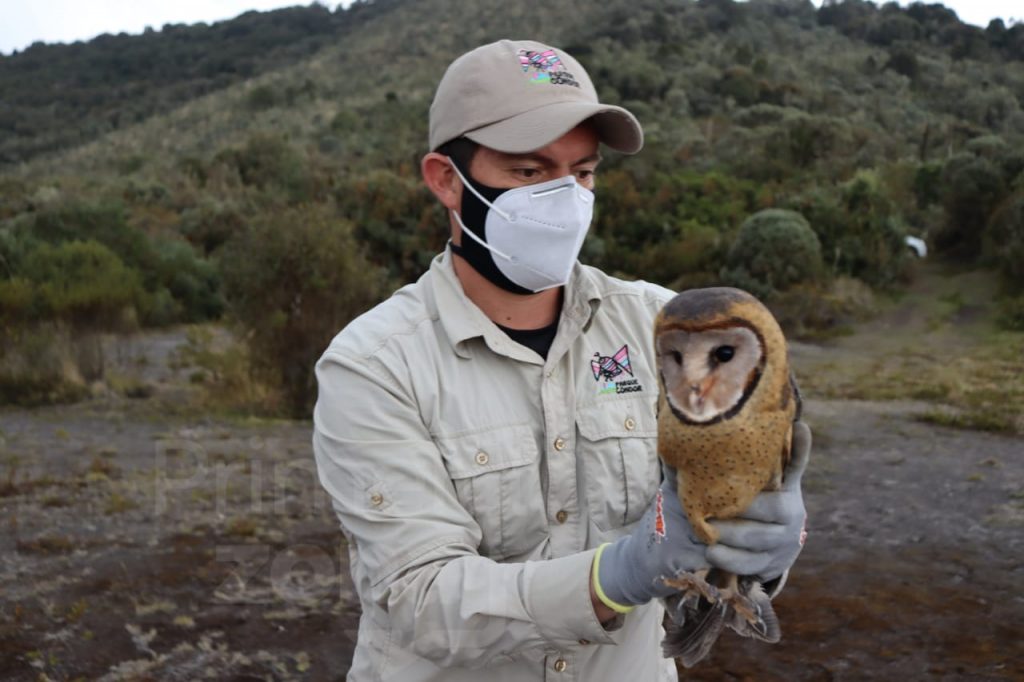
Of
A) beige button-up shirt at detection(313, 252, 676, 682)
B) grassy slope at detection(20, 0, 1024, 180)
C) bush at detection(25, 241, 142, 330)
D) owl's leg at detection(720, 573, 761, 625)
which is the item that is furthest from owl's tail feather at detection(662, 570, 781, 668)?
grassy slope at detection(20, 0, 1024, 180)

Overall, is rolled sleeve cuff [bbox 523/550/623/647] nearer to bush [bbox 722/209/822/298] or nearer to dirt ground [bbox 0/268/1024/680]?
dirt ground [bbox 0/268/1024/680]

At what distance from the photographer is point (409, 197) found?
18.2 meters

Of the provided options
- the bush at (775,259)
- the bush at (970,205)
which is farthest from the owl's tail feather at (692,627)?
the bush at (970,205)

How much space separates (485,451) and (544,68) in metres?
0.90

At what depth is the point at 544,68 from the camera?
2164 mm

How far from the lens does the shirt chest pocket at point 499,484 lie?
200 cm

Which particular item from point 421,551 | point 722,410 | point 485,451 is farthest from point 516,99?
point 421,551

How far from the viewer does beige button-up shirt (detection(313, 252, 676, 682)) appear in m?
1.78

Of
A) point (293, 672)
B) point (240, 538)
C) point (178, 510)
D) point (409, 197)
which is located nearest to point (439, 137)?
point (293, 672)

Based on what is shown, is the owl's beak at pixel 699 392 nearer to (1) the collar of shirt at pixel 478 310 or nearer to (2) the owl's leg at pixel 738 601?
(2) the owl's leg at pixel 738 601

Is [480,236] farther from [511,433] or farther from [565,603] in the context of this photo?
[565,603]

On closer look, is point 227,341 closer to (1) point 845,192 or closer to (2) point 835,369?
(2) point 835,369

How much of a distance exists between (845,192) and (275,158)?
17961 millimetres

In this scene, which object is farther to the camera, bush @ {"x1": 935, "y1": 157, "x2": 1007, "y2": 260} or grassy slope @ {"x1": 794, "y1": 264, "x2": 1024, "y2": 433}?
bush @ {"x1": 935, "y1": 157, "x2": 1007, "y2": 260}
